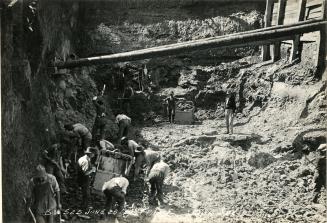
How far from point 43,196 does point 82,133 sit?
2161 mm

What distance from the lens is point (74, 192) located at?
8.38 metres

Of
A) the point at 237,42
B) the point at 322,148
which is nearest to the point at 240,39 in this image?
the point at 237,42

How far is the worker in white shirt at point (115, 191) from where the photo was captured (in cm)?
820

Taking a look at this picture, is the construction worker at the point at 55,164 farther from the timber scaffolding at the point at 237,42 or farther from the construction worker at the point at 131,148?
the timber scaffolding at the point at 237,42

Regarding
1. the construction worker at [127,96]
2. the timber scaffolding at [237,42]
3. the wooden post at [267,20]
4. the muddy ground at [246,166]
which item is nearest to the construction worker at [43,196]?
the muddy ground at [246,166]

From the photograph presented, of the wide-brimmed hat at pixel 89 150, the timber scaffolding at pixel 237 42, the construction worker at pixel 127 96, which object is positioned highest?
the timber scaffolding at pixel 237 42

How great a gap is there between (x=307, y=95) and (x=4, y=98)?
6.52 m

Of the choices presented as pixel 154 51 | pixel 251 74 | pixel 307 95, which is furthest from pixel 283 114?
pixel 154 51

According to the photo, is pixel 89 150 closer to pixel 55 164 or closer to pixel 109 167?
pixel 109 167

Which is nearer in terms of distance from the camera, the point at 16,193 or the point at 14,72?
the point at 16,193

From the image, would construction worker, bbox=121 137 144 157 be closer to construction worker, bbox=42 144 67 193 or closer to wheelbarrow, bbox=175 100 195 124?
construction worker, bbox=42 144 67 193

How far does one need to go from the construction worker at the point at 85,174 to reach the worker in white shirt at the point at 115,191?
305mm

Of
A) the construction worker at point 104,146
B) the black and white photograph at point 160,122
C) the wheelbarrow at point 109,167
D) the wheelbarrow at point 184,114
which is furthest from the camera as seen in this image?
the wheelbarrow at point 184,114

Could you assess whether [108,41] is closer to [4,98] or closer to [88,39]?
[88,39]
